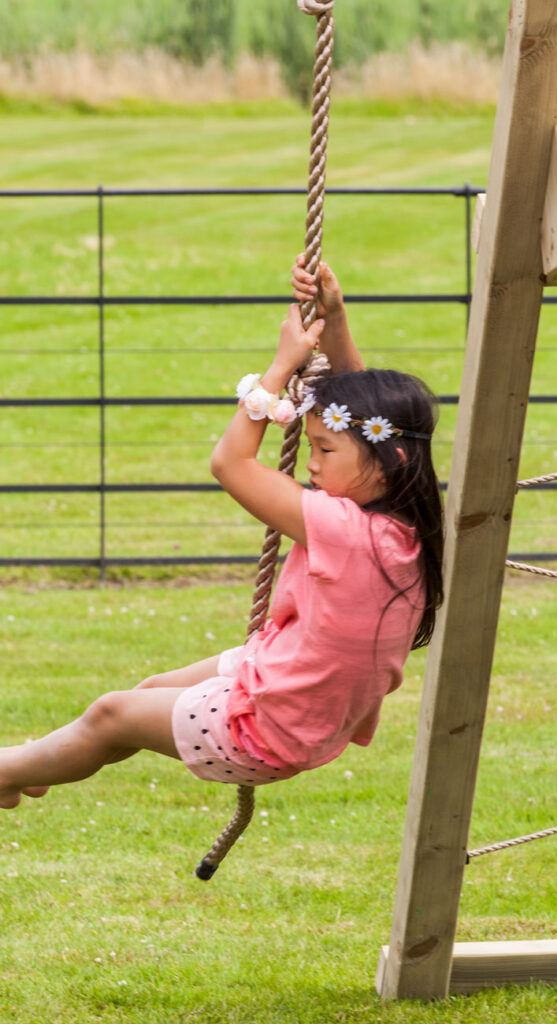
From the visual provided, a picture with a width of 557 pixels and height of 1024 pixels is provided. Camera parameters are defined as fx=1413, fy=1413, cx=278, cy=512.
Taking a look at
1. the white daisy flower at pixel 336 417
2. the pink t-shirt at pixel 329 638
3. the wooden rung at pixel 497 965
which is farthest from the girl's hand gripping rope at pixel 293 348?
the wooden rung at pixel 497 965

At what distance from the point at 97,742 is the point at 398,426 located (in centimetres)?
87

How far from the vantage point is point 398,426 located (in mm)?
2533

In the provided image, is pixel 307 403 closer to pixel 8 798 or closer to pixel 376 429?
pixel 376 429

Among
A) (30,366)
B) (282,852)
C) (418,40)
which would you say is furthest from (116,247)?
(282,852)

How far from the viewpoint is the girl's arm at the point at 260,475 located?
97.5 inches

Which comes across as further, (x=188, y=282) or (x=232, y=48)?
(x=232, y=48)

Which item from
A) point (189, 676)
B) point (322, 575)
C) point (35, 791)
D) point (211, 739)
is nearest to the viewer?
point (322, 575)

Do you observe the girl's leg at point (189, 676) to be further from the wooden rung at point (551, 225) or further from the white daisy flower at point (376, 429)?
the wooden rung at point (551, 225)

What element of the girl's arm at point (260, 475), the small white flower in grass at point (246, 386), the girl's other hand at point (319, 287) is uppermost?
the girl's other hand at point (319, 287)

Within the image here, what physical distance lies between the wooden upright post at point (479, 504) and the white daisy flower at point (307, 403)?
1.16 feet

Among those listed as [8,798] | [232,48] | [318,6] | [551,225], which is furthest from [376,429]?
[232,48]

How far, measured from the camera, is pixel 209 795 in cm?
460

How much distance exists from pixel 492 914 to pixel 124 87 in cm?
1760

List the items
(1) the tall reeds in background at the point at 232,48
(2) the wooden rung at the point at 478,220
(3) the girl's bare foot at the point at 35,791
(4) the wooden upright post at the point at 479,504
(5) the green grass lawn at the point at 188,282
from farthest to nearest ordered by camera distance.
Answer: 1. (1) the tall reeds in background at the point at 232,48
2. (5) the green grass lawn at the point at 188,282
3. (3) the girl's bare foot at the point at 35,791
4. (2) the wooden rung at the point at 478,220
5. (4) the wooden upright post at the point at 479,504
